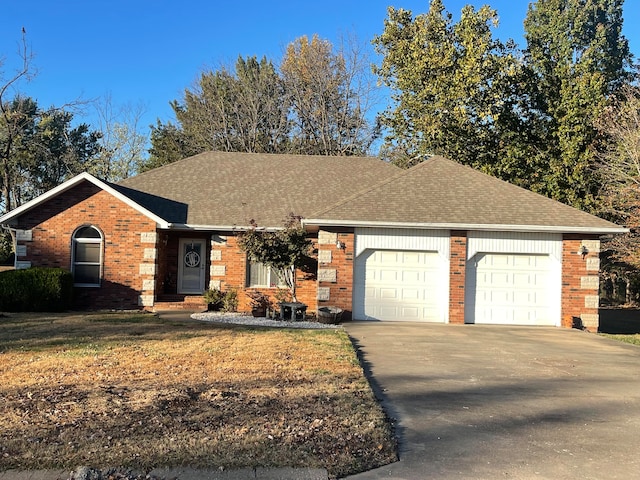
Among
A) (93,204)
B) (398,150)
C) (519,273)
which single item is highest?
(398,150)

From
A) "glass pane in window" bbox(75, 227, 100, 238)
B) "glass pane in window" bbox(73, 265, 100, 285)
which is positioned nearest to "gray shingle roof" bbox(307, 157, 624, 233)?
"glass pane in window" bbox(75, 227, 100, 238)

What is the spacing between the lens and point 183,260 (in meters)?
17.3

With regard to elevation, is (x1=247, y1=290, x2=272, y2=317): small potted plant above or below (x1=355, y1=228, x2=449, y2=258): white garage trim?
below

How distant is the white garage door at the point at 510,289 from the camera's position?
14.5 metres

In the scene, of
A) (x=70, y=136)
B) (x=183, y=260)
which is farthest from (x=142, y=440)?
(x=70, y=136)

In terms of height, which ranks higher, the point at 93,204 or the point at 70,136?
the point at 70,136

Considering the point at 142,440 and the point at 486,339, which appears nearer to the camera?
the point at 142,440

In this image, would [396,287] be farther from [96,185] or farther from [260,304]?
[96,185]

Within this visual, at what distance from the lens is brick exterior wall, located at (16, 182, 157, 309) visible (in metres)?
15.5

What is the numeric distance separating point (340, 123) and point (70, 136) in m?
22.2

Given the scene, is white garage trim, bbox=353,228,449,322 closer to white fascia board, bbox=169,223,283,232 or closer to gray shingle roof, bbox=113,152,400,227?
white fascia board, bbox=169,223,283,232

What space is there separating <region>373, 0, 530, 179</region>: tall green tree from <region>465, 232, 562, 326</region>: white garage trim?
10213 mm

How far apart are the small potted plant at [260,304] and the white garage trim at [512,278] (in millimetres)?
5586

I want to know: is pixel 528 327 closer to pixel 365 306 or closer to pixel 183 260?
pixel 365 306
